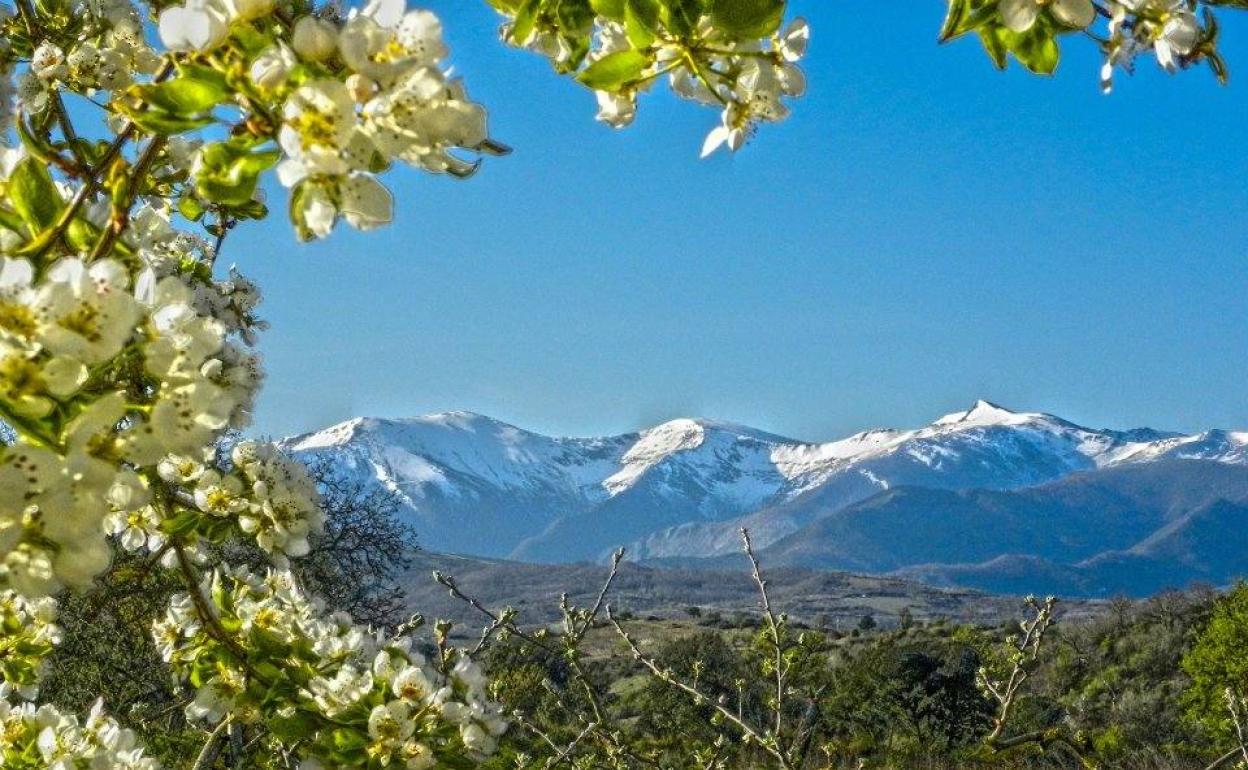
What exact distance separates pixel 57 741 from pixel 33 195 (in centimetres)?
161

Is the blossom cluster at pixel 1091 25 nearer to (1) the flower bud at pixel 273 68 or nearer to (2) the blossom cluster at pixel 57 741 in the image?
(1) the flower bud at pixel 273 68

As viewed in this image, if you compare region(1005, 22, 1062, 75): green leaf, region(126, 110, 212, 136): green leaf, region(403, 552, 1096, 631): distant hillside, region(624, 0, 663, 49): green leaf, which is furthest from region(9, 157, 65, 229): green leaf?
region(403, 552, 1096, 631): distant hillside

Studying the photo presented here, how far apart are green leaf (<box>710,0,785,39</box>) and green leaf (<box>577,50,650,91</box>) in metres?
0.13

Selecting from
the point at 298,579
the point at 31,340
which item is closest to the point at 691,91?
the point at 31,340

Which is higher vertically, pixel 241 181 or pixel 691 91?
pixel 691 91

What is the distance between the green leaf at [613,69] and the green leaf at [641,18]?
0.07 meters

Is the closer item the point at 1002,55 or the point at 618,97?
the point at 1002,55

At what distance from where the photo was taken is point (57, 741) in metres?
2.45

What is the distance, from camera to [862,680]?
19.7 m

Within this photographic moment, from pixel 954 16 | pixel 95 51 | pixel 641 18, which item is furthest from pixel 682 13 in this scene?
pixel 95 51

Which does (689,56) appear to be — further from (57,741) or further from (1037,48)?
(57,741)

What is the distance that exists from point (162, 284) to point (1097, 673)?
25.7 meters

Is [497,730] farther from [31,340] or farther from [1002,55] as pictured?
[1002,55]

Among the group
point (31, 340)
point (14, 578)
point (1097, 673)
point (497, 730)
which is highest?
point (31, 340)
